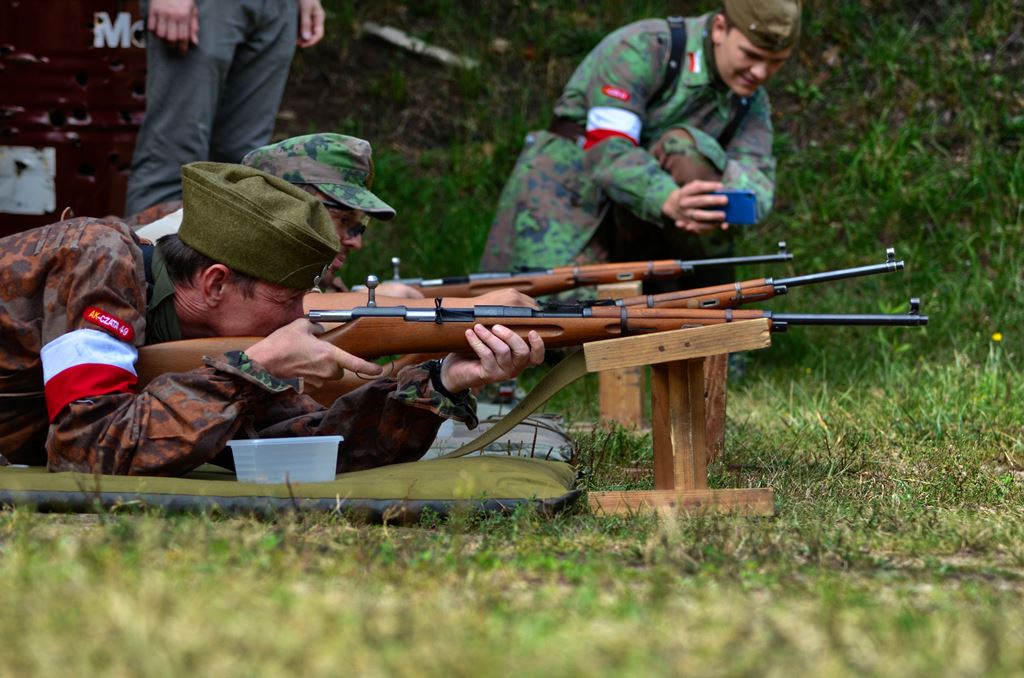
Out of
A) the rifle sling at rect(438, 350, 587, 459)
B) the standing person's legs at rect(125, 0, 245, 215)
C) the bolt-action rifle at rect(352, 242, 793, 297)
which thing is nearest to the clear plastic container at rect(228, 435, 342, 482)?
the rifle sling at rect(438, 350, 587, 459)

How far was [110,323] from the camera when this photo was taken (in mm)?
3605

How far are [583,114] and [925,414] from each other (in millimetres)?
2510

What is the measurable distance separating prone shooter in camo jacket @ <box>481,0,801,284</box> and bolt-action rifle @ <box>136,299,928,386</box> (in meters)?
2.24

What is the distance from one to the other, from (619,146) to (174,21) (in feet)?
7.12

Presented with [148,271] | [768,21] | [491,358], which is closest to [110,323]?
[148,271]

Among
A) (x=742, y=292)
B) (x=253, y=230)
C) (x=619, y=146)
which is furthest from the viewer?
(x=619, y=146)

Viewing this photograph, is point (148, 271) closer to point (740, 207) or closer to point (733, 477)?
point (733, 477)

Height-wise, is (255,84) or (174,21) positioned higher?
(174,21)

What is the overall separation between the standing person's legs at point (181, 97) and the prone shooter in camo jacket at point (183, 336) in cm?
212

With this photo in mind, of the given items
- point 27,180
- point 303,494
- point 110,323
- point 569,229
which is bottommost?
point 303,494

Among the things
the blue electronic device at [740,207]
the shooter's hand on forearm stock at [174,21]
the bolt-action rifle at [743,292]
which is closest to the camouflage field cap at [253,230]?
the bolt-action rifle at [743,292]

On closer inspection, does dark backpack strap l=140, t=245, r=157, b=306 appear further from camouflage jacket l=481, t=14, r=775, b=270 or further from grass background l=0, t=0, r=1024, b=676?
camouflage jacket l=481, t=14, r=775, b=270

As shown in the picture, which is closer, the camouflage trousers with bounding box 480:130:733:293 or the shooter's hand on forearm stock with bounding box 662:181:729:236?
the shooter's hand on forearm stock with bounding box 662:181:729:236

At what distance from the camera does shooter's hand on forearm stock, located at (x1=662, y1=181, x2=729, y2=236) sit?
19.9ft
